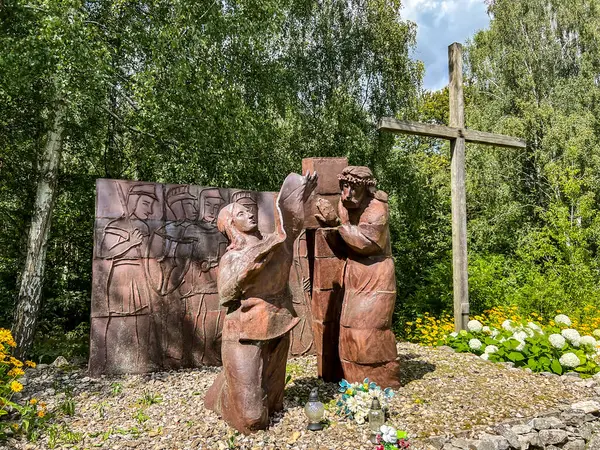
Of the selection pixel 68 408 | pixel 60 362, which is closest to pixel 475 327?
pixel 68 408

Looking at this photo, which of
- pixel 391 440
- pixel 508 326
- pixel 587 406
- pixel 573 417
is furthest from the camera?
pixel 508 326

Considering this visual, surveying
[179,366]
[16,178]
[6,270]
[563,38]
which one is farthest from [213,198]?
[563,38]

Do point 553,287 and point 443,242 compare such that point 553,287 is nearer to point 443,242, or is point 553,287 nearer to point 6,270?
point 443,242

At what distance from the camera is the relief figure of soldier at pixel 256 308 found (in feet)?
11.7

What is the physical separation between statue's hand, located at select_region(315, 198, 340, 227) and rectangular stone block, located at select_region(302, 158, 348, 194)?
0.62 m

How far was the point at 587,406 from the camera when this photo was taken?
447 cm

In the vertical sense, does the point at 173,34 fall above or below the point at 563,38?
→ below

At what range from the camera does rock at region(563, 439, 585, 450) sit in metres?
4.12

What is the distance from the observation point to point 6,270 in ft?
25.9

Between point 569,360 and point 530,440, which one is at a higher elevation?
point 569,360

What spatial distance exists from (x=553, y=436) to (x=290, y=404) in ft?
7.63

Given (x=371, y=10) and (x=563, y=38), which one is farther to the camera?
(x=563, y=38)

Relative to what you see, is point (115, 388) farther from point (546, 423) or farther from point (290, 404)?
point (546, 423)

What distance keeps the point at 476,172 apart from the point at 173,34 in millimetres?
9768
